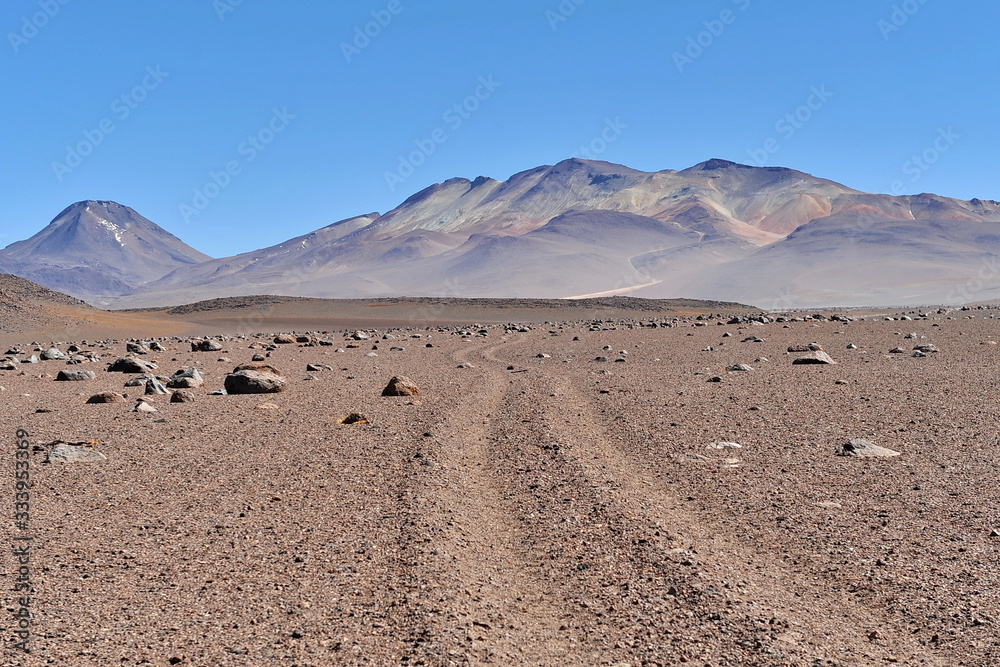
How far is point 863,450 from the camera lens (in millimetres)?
6188

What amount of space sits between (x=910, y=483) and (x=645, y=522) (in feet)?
6.56

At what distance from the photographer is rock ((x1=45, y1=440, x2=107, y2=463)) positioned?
6090mm

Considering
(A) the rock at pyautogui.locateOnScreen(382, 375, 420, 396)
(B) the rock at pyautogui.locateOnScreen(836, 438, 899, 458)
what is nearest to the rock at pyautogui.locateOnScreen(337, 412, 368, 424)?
(A) the rock at pyautogui.locateOnScreen(382, 375, 420, 396)

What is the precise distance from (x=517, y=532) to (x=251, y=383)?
257 inches

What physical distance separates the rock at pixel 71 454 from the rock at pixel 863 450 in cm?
567

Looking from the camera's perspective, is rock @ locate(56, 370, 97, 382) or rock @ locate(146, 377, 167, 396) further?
rock @ locate(56, 370, 97, 382)

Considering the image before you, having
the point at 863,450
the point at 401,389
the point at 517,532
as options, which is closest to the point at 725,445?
the point at 863,450

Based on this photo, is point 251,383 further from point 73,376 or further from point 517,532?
point 517,532

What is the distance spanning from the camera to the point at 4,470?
19.2 ft

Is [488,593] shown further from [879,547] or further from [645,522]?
[879,547]

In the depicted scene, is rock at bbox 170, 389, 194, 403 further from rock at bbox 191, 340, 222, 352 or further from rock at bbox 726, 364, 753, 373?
rock at bbox 191, 340, 222, 352

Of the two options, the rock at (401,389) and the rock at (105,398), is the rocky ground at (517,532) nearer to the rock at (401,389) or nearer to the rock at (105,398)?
the rock at (105,398)

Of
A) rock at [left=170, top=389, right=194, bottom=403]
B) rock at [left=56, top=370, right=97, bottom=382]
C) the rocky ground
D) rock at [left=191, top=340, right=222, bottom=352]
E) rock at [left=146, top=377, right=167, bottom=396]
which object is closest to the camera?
the rocky ground

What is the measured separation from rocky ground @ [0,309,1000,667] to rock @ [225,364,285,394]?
968 mm
